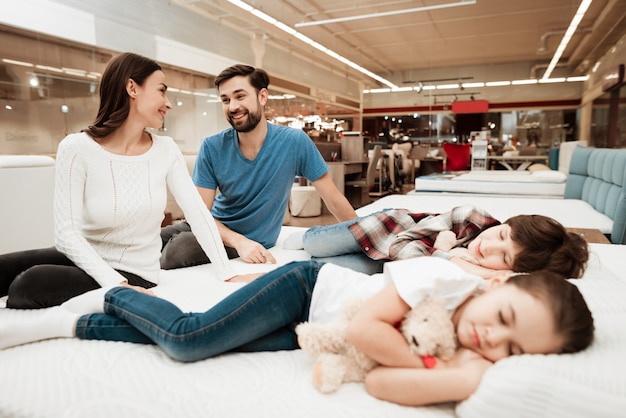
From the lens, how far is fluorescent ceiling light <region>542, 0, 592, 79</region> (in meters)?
7.53

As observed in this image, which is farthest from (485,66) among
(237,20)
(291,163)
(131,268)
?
(131,268)

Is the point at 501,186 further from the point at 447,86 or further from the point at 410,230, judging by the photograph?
the point at 447,86

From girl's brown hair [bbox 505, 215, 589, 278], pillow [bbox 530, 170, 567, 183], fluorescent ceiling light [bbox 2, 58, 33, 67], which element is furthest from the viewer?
fluorescent ceiling light [bbox 2, 58, 33, 67]

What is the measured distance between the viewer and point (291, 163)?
2.34 metres

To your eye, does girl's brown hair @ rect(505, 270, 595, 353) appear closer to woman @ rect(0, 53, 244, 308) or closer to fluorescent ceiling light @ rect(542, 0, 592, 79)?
woman @ rect(0, 53, 244, 308)

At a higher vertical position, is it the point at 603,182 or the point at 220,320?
the point at 603,182

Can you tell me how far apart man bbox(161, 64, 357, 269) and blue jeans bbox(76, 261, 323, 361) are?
0.93 metres

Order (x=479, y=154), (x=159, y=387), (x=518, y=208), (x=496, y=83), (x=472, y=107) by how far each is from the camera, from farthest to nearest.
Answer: (x=496, y=83) < (x=472, y=107) < (x=479, y=154) < (x=518, y=208) < (x=159, y=387)

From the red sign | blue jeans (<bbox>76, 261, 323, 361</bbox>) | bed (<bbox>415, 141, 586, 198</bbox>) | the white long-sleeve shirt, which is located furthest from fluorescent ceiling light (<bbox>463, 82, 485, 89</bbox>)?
blue jeans (<bbox>76, 261, 323, 361</bbox>)

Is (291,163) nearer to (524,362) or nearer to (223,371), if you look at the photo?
(223,371)

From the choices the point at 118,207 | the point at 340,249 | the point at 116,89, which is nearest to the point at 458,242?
the point at 340,249

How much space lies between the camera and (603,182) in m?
3.52

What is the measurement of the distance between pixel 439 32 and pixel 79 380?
414 inches

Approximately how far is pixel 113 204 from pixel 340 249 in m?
0.98
